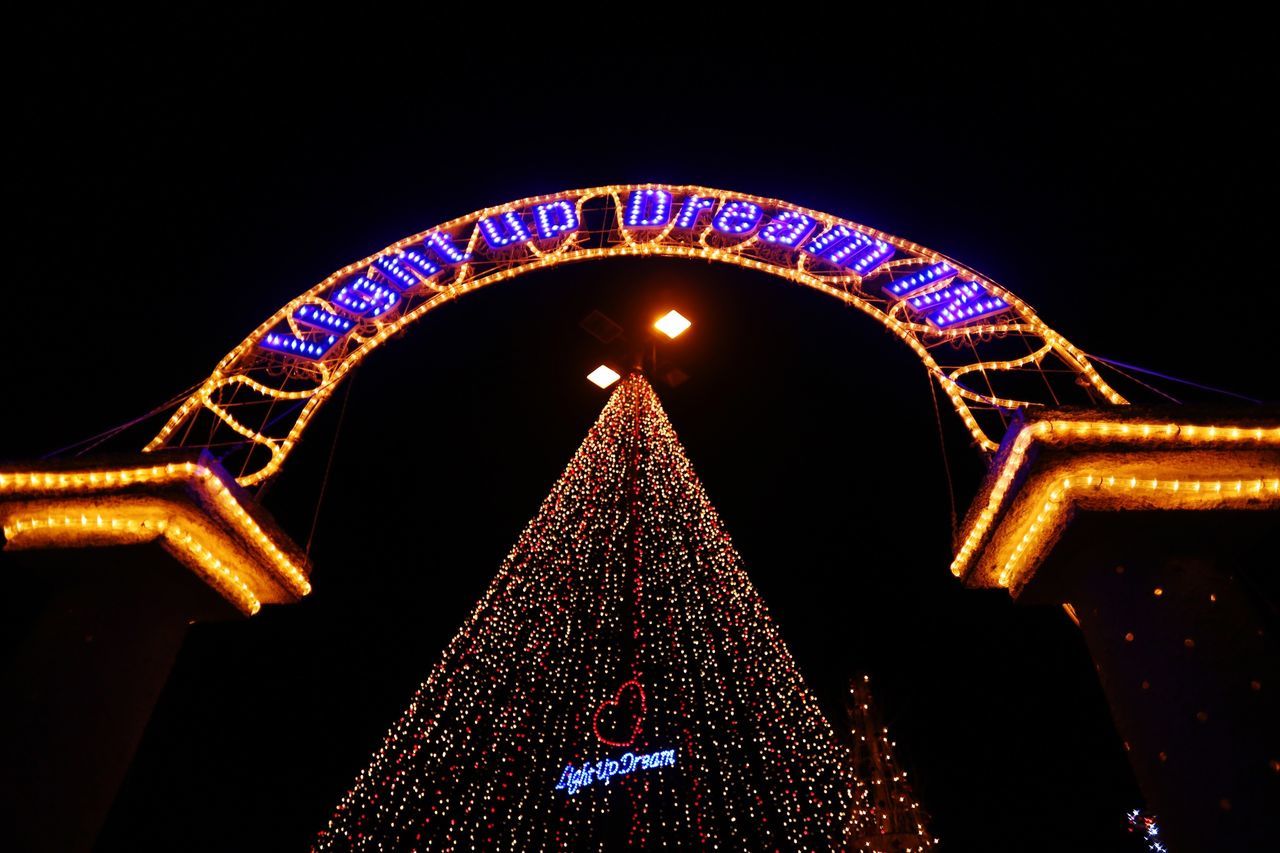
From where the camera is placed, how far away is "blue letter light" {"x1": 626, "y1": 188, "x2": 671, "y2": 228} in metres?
7.52

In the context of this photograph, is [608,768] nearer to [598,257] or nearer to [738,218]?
[598,257]

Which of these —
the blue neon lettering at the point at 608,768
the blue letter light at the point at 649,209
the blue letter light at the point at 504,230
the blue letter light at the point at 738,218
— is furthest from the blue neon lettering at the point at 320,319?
the blue neon lettering at the point at 608,768

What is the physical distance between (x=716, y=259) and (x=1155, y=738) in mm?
5168

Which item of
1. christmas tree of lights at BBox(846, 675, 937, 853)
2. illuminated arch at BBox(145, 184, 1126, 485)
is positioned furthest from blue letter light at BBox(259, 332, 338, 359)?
christmas tree of lights at BBox(846, 675, 937, 853)

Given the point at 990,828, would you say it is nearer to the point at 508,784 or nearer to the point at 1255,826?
the point at 508,784

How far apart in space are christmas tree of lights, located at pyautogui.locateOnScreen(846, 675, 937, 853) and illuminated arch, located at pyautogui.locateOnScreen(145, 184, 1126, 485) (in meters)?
9.04

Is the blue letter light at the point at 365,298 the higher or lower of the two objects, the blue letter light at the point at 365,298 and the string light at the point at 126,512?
the higher

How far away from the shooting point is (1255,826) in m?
3.52

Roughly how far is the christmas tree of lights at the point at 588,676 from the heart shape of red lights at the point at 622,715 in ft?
2.02

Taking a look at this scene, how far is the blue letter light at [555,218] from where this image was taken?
765 cm

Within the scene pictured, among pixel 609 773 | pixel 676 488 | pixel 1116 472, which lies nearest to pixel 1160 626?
pixel 1116 472

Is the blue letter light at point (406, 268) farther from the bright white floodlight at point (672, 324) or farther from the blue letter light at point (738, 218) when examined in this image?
the blue letter light at point (738, 218)

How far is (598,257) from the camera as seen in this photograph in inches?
295

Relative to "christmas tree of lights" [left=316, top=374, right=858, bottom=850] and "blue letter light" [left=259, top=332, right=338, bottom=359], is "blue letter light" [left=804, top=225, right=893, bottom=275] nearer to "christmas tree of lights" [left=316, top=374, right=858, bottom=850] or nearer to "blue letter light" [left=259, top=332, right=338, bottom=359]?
"christmas tree of lights" [left=316, top=374, right=858, bottom=850]
